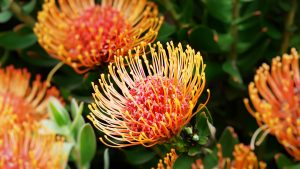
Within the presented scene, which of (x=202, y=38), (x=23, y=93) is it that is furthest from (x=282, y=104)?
(x=23, y=93)

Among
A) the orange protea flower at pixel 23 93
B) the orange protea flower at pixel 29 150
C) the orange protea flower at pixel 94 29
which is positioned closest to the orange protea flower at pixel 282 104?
the orange protea flower at pixel 94 29

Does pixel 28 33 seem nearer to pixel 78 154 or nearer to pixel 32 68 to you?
pixel 32 68

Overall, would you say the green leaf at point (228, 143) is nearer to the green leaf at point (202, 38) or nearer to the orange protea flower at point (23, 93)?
the green leaf at point (202, 38)

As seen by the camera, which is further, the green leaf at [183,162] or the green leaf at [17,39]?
the green leaf at [17,39]

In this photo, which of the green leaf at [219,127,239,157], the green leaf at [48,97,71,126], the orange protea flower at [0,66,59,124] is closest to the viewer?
the green leaf at [219,127,239,157]

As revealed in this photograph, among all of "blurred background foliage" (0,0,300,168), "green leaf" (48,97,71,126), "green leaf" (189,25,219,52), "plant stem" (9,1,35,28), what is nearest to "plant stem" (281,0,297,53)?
"blurred background foliage" (0,0,300,168)

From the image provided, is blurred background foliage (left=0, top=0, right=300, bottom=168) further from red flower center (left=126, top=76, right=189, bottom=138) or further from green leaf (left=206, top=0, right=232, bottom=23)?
red flower center (left=126, top=76, right=189, bottom=138)

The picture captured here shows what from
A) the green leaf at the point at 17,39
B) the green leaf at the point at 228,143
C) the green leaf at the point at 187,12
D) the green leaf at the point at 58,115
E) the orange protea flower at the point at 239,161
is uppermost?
the green leaf at the point at 17,39
